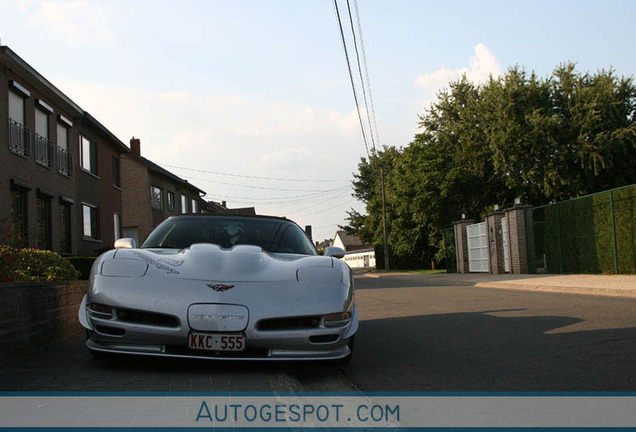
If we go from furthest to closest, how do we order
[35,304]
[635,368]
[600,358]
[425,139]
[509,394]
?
[425,139]
[35,304]
[600,358]
[635,368]
[509,394]

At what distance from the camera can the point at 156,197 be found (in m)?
39.2

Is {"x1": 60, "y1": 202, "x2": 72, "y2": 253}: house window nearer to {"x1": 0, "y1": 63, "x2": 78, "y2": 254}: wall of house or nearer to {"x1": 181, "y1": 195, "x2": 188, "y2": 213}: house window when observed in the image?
{"x1": 0, "y1": 63, "x2": 78, "y2": 254}: wall of house

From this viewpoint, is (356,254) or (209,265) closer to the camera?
(209,265)

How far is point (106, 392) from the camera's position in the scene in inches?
150

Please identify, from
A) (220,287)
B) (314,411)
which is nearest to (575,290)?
(220,287)

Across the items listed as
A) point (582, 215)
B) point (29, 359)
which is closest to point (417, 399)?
point (29, 359)

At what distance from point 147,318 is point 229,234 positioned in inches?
68.8

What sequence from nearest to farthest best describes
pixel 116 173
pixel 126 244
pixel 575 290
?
pixel 126 244, pixel 575 290, pixel 116 173

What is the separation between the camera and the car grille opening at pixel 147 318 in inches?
174

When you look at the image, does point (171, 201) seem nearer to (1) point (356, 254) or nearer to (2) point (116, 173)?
(2) point (116, 173)

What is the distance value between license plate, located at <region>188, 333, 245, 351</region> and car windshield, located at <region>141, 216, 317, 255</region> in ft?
5.00

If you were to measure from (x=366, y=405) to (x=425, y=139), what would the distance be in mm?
39350

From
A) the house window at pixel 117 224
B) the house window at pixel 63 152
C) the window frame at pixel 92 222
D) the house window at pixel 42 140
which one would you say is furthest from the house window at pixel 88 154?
the house window at pixel 42 140

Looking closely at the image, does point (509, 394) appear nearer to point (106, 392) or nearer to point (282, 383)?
point (282, 383)
